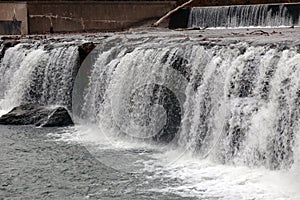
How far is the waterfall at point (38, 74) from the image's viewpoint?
12992 millimetres

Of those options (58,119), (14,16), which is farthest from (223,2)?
(58,119)

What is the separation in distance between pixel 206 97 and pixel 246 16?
8.21 meters

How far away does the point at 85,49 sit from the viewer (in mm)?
12656

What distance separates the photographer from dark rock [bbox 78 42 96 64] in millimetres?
12594

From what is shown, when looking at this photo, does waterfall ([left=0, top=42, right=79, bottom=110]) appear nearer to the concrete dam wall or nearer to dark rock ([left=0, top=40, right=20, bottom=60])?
dark rock ([left=0, top=40, right=20, bottom=60])

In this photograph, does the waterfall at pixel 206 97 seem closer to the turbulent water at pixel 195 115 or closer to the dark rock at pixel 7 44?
the turbulent water at pixel 195 115

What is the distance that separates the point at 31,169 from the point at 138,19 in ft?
44.7

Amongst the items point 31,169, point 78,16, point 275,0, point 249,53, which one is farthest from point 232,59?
point 78,16

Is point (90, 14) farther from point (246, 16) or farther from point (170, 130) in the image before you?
point (170, 130)

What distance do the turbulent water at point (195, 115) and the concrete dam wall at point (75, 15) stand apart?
7.72 metres

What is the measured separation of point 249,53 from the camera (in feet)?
28.0

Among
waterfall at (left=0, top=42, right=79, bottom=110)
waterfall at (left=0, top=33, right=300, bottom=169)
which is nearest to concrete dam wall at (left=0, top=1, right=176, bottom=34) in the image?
waterfall at (left=0, top=42, right=79, bottom=110)

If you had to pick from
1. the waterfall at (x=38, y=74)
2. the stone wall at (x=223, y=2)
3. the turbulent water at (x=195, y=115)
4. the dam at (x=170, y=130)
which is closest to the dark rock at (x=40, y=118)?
the dam at (x=170, y=130)

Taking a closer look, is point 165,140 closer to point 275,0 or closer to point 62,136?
point 62,136
